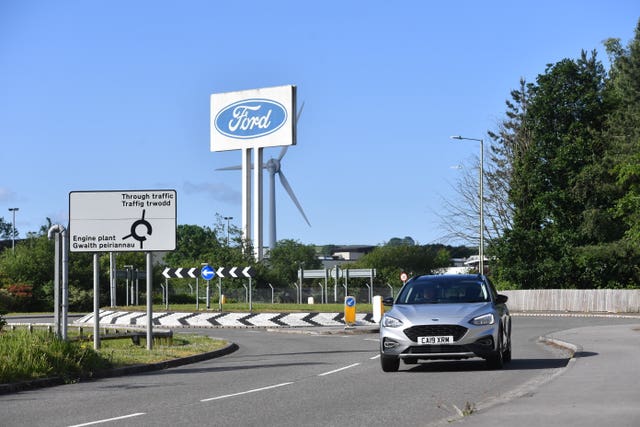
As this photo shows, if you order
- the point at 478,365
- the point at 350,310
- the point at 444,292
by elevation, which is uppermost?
the point at 444,292

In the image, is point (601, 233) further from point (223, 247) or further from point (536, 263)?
point (223, 247)

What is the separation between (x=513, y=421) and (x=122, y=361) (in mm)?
11370

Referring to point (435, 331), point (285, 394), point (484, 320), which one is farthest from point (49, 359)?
point (484, 320)

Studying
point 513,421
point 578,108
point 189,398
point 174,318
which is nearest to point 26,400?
point 189,398

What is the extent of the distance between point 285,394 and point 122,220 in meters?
10.9

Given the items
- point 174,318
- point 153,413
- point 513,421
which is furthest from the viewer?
point 174,318

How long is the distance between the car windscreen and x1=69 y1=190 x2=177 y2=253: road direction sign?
734 centimetres

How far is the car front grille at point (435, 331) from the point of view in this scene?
16.7m

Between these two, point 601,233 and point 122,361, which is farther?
point 601,233

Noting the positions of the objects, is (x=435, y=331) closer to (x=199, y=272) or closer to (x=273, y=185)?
(x=199, y=272)

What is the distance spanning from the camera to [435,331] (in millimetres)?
16688

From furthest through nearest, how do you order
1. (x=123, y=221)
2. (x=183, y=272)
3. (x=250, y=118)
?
(x=250, y=118), (x=183, y=272), (x=123, y=221)

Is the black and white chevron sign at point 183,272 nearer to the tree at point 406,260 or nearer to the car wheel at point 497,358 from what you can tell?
the car wheel at point 497,358

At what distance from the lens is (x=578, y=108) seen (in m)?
62.0
